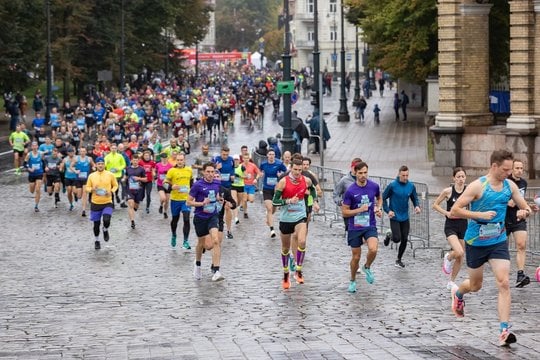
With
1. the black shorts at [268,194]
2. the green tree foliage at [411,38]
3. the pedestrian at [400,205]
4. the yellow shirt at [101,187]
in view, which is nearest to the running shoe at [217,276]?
the pedestrian at [400,205]

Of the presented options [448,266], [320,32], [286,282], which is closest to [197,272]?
[286,282]

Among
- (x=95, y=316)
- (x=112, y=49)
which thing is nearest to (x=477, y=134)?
(x=95, y=316)

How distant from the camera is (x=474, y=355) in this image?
12.6m

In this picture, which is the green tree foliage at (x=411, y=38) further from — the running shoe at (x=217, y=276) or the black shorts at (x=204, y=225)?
the running shoe at (x=217, y=276)

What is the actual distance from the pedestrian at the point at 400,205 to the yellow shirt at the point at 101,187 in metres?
5.52

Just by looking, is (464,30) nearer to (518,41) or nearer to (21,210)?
(518,41)

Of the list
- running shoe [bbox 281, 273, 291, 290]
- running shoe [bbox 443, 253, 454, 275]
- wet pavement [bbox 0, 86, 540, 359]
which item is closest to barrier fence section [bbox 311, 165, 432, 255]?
wet pavement [bbox 0, 86, 540, 359]

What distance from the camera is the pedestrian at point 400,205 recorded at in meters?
20.4

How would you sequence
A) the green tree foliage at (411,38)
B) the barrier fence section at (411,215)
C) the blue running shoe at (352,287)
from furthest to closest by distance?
the green tree foliage at (411,38)
the barrier fence section at (411,215)
the blue running shoe at (352,287)

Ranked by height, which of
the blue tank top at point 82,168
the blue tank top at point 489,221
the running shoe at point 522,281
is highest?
the blue tank top at point 489,221

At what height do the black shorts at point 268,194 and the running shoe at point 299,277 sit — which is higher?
the black shorts at point 268,194

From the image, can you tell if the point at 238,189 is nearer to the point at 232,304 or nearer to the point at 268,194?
the point at 268,194

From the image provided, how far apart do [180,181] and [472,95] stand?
15167 millimetres

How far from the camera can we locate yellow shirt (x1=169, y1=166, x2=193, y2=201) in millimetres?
23562
